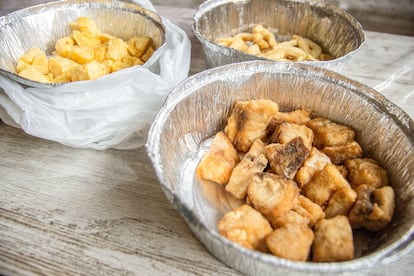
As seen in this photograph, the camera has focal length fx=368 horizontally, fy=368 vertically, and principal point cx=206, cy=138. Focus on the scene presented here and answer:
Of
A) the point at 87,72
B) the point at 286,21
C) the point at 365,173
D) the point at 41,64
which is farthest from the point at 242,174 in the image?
the point at 286,21

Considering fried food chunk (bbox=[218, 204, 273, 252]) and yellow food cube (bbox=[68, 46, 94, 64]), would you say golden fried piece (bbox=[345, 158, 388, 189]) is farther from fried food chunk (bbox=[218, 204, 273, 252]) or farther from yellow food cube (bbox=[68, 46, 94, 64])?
yellow food cube (bbox=[68, 46, 94, 64])

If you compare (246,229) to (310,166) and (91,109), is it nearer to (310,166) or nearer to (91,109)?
(310,166)

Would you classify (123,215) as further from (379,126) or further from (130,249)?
(379,126)

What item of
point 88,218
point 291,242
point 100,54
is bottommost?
point 88,218

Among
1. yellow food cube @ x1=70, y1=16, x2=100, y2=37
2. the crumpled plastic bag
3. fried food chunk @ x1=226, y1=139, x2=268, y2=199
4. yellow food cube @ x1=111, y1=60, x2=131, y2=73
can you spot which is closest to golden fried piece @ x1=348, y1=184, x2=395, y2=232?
fried food chunk @ x1=226, y1=139, x2=268, y2=199

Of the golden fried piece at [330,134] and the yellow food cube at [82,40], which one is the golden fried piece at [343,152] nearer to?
the golden fried piece at [330,134]

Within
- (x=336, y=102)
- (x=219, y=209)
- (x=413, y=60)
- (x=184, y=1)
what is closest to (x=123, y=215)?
(x=219, y=209)
